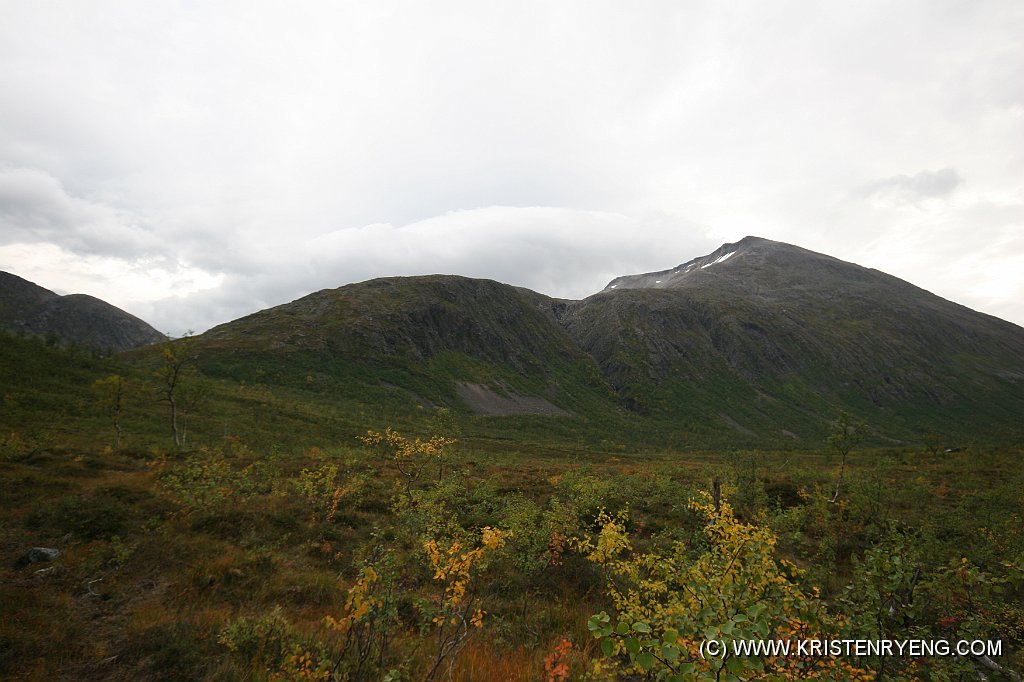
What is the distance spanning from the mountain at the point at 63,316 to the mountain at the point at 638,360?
443 feet

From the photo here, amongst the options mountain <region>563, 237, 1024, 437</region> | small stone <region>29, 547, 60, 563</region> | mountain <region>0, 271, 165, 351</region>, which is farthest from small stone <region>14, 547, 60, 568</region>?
mountain <region>0, 271, 165, 351</region>

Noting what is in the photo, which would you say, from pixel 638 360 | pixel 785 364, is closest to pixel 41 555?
pixel 638 360

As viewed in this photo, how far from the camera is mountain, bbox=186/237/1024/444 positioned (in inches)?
3445

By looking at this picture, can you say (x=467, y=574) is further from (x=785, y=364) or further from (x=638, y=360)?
(x=785, y=364)

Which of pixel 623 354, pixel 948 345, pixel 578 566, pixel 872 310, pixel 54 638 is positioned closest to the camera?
pixel 54 638

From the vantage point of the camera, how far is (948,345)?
18175 centimetres

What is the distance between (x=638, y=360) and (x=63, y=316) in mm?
238791

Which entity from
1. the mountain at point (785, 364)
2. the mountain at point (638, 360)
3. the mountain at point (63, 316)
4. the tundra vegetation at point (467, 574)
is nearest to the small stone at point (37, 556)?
the tundra vegetation at point (467, 574)

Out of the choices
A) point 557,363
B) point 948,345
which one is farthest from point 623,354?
point 948,345

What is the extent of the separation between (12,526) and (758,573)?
58.4 feet

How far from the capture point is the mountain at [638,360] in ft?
287

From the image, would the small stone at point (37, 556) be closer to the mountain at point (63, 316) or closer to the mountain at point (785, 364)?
the mountain at point (785, 364)

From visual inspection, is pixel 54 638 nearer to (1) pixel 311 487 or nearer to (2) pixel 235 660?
(2) pixel 235 660

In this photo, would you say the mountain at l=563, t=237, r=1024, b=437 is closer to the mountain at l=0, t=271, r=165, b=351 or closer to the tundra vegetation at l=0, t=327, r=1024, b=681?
the tundra vegetation at l=0, t=327, r=1024, b=681
